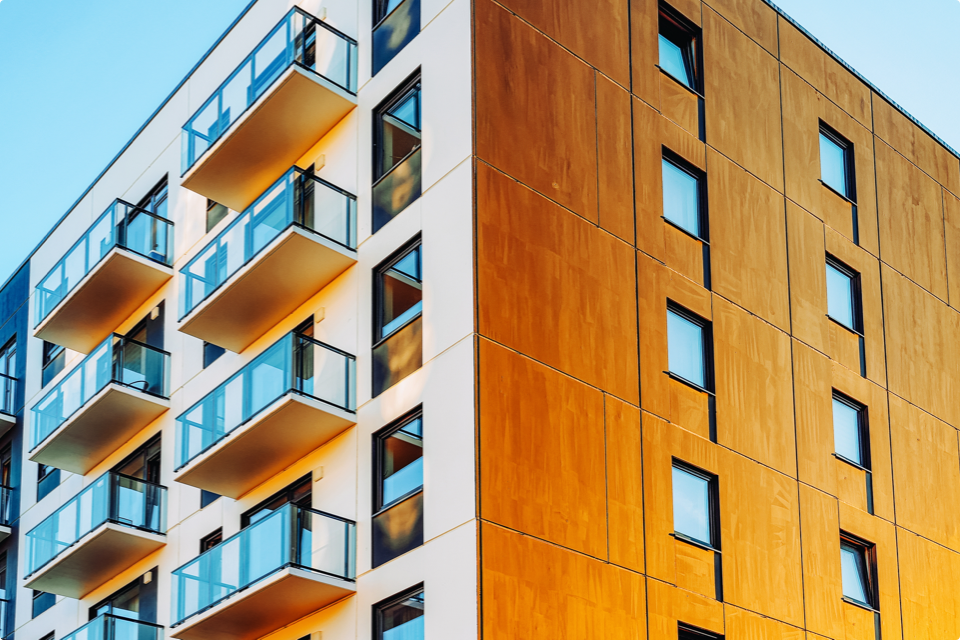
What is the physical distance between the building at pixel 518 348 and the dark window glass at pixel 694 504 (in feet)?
0.20

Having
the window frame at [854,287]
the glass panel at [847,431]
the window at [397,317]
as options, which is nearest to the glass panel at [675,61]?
the window frame at [854,287]

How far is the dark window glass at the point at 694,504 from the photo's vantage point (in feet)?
72.6

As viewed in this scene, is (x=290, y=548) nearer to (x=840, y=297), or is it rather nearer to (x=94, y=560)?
(x=94, y=560)

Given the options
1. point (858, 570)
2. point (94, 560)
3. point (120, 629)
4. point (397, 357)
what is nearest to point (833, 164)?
point (858, 570)

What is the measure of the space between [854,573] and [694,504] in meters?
4.38

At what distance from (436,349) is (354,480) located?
2.70 meters

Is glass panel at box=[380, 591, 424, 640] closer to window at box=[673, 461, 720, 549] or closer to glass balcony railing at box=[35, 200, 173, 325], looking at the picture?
window at box=[673, 461, 720, 549]

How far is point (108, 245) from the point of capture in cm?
3088

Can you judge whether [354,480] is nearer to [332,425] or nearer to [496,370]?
[332,425]

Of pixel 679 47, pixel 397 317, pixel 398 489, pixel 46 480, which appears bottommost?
pixel 398 489

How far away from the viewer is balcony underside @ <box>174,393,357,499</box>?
72.7 ft

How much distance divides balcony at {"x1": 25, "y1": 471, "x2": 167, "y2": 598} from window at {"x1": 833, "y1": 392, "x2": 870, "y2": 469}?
12.8 m

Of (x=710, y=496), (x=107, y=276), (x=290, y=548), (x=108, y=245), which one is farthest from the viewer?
(x=108, y=245)

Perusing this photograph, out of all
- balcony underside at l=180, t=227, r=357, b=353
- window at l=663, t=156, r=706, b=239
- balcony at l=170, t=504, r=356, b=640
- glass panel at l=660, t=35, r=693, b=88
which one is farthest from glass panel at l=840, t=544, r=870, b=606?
balcony underside at l=180, t=227, r=357, b=353
